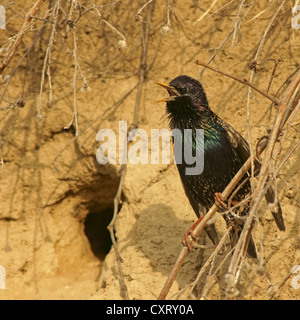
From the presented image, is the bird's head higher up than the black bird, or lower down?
higher up

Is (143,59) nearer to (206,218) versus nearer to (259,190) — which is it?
(206,218)

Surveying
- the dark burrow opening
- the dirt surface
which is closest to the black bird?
the dirt surface

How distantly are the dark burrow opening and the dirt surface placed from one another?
0.50m

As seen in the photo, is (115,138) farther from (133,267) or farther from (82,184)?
(133,267)

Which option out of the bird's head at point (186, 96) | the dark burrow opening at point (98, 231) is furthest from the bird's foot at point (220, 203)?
the dark burrow opening at point (98, 231)

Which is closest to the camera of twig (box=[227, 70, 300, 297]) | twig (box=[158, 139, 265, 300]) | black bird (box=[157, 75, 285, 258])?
twig (box=[227, 70, 300, 297])

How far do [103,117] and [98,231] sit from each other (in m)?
1.72

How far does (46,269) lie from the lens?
527 cm

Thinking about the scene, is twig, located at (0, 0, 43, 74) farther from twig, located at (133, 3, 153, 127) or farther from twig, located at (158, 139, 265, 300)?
twig, located at (158, 139, 265, 300)

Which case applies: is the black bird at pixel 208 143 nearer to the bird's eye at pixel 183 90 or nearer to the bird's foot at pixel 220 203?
the bird's eye at pixel 183 90

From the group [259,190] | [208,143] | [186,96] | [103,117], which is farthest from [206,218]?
[103,117]

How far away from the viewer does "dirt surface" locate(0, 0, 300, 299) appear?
4.78 m

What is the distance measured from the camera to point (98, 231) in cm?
634

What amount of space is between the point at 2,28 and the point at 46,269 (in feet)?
7.60
